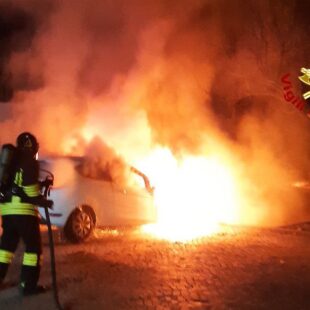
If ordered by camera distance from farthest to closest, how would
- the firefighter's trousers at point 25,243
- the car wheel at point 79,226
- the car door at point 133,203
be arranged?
1. the car door at point 133,203
2. the car wheel at point 79,226
3. the firefighter's trousers at point 25,243

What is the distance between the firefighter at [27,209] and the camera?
17.7 ft

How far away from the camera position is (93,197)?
28.9 feet

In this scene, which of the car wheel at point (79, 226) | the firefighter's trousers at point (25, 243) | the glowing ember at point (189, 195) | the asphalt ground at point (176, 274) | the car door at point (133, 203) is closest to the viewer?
the asphalt ground at point (176, 274)

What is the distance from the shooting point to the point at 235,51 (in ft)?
45.5

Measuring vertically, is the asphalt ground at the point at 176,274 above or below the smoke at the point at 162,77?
below

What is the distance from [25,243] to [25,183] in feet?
2.10

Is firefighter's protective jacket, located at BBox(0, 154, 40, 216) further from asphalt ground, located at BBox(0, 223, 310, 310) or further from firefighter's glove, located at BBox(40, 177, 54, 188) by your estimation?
asphalt ground, located at BBox(0, 223, 310, 310)

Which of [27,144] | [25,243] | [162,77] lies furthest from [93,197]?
[162,77]

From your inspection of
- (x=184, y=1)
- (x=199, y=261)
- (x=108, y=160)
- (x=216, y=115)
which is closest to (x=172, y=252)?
(x=199, y=261)

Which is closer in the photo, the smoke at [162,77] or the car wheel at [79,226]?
the car wheel at [79,226]

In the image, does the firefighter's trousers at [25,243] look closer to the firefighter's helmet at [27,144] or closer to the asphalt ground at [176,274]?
the asphalt ground at [176,274]

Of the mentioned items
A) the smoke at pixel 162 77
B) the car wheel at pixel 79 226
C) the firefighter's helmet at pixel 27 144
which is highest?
the smoke at pixel 162 77

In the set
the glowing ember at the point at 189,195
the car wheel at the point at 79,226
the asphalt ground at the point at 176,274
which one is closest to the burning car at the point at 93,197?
the car wheel at the point at 79,226

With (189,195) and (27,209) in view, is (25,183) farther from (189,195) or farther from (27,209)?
(189,195)
